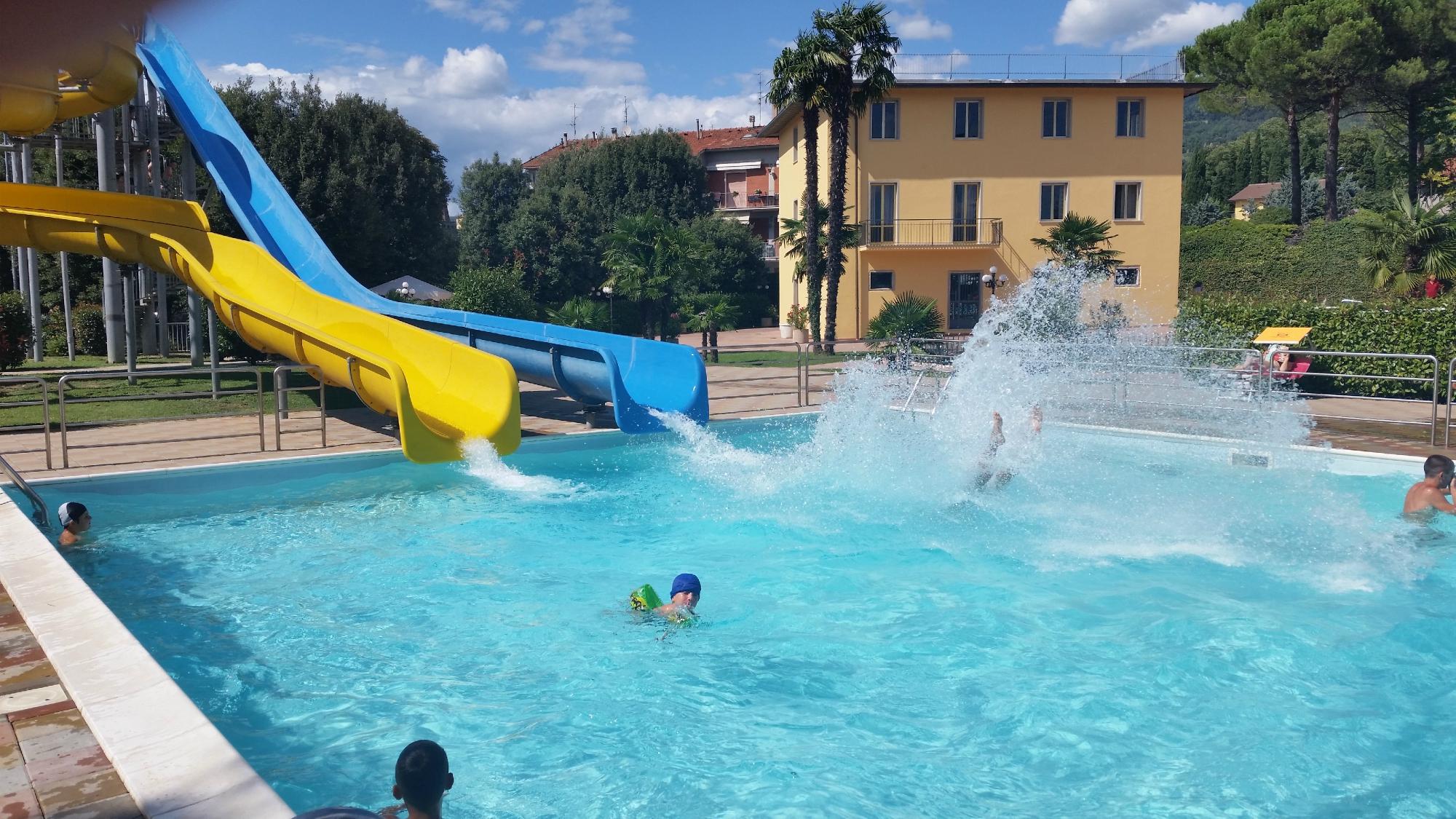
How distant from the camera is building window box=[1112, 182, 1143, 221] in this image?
32.7m

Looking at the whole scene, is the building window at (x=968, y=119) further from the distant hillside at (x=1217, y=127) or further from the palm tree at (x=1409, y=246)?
the distant hillside at (x=1217, y=127)

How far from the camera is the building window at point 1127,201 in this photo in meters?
32.7

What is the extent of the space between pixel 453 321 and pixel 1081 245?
703 inches

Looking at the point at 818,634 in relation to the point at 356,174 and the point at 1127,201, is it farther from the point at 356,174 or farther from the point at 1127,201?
the point at 356,174

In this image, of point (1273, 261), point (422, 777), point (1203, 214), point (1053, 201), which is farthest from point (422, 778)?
point (1203, 214)

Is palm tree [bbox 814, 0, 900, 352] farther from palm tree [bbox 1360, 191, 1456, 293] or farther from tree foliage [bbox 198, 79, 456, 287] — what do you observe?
tree foliage [bbox 198, 79, 456, 287]

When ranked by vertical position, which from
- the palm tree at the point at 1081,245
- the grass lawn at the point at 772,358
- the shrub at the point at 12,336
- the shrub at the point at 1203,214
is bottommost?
the grass lawn at the point at 772,358

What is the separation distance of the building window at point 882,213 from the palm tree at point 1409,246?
13536mm

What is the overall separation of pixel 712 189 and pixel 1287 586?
5015 cm

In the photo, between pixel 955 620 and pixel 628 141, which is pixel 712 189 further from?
pixel 955 620

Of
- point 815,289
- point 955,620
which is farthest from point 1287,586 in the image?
point 815,289

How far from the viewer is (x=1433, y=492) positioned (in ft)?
28.6

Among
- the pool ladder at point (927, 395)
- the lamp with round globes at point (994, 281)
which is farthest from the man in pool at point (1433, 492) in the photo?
the lamp with round globes at point (994, 281)

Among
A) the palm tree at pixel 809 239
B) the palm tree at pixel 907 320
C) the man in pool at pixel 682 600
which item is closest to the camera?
the man in pool at pixel 682 600
